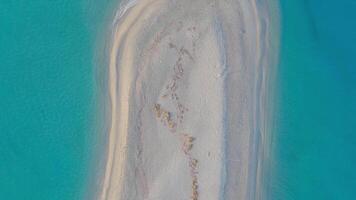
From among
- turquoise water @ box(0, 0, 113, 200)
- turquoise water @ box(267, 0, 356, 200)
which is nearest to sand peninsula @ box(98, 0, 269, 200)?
turquoise water @ box(0, 0, 113, 200)

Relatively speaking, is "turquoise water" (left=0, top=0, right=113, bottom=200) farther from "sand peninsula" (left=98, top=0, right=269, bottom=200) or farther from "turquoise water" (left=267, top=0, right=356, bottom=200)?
"turquoise water" (left=267, top=0, right=356, bottom=200)

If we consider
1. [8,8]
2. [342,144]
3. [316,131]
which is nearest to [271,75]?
[316,131]

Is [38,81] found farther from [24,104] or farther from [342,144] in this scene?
[342,144]

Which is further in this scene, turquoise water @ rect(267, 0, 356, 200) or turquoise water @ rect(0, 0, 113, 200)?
turquoise water @ rect(267, 0, 356, 200)

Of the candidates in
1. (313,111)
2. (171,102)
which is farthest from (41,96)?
(313,111)

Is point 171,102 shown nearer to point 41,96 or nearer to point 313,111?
point 41,96
